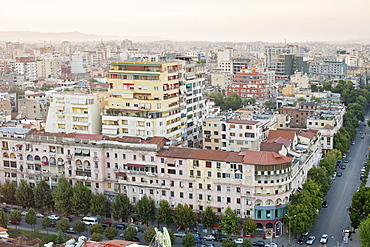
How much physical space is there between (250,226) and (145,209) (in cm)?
947

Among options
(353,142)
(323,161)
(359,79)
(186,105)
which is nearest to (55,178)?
(186,105)

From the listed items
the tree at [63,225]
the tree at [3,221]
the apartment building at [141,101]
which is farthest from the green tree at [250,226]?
the tree at [3,221]

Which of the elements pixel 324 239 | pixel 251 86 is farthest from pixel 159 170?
pixel 251 86

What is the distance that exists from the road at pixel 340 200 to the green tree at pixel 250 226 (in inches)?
205

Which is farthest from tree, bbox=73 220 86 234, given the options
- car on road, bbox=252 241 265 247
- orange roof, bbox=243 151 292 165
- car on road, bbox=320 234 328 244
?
car on road, bbox=320 234 328 244

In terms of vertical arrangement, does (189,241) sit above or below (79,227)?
below

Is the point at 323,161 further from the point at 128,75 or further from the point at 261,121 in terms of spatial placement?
the point at 128,75

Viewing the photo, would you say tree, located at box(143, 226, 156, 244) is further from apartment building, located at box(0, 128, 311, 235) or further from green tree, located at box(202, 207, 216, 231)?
apartment building, located at box(0, 128, 311, 235)

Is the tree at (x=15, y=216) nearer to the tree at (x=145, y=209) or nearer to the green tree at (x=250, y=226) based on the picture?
the tree at (x=145, y=209)

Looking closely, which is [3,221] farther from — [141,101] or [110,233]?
[141,101]

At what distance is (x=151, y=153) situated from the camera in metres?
48.2

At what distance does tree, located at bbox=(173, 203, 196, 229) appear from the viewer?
44969 mm

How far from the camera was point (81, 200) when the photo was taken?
4844 cm

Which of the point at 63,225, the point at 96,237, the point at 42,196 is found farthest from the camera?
the point at 42,196
